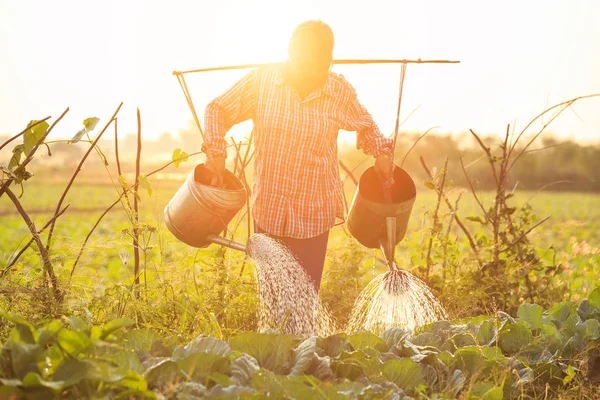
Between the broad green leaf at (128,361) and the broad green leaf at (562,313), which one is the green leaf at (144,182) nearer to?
the broad green leaf at (128,361)

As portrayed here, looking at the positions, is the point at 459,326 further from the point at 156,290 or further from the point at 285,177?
the point at 156,290

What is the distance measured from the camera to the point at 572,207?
→ 2120cm

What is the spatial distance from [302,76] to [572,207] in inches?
788

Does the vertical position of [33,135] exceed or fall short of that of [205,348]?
it exceeds it

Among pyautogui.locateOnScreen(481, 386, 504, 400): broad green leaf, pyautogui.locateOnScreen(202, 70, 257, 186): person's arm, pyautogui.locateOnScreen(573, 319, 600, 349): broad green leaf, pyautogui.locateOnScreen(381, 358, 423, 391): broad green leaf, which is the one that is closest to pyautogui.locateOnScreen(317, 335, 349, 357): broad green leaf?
pyautogui.locateOnScreen(381, 358, 423, 391): broad green leaf

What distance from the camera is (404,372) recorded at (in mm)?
2176

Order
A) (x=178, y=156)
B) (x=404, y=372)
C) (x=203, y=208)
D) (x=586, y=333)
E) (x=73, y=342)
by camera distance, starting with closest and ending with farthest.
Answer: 1. (x=73, y=342)
2. (x=404, y=372)
3. (x=586, y=333)
4. (x=203, y=208)
5. (x=178, y=156)

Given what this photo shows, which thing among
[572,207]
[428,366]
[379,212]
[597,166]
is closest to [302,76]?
[379,212]

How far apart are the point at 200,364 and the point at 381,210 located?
1336mm

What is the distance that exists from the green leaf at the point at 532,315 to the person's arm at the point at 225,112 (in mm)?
1399

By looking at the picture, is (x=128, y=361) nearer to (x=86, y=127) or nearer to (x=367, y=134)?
(x=86, y=127)

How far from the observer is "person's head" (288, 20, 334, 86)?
287 centimetres

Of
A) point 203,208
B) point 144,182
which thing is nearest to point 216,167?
point 203,208

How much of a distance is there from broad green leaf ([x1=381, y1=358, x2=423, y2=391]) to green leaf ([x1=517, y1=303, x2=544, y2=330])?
870mm
